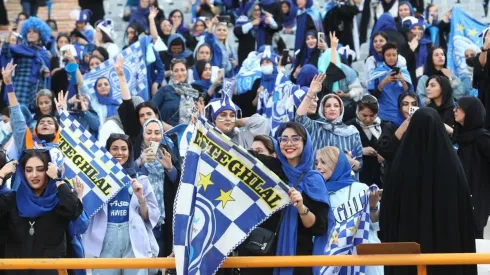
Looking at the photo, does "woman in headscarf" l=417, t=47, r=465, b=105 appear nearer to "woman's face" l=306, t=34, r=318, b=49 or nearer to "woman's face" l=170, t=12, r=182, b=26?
"woman's face" l=306, t=34, r=318, b=49

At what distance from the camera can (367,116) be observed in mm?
11875

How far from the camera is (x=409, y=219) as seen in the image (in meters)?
7.64

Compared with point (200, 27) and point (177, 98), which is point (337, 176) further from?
point (200, 27)

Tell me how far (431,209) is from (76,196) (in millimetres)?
2482

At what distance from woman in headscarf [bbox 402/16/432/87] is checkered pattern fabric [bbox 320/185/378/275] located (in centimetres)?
694

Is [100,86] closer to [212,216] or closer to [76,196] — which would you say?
[76,196]

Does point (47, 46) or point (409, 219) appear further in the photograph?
point (47, 46)

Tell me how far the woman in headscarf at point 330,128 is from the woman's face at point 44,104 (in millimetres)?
3618

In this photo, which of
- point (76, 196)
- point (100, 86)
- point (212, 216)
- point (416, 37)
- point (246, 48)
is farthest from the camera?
point (246, 48)

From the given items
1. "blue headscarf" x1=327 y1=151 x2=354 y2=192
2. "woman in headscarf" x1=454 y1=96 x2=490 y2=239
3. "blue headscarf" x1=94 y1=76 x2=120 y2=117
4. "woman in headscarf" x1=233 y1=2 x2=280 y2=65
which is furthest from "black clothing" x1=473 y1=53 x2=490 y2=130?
"woman in headscarf" x1=233 y1=2 x2=280 y2=65

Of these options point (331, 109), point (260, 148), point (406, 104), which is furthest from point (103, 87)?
point (260, 148)

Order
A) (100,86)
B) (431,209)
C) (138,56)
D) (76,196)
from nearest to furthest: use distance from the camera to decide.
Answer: (431,209) < (76,196) < (100,86) < (138,56)

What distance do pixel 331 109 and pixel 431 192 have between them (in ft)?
12.0

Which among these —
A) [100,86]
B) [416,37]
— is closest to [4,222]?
[100,86]
